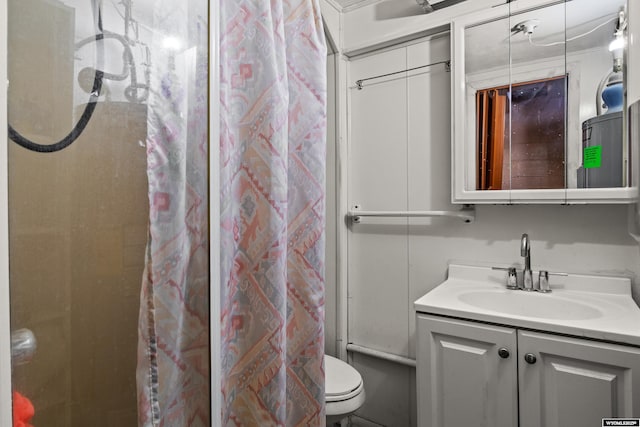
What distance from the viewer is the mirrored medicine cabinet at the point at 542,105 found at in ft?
4.24

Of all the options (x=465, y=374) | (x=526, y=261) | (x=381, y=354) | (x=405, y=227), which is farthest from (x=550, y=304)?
(x=381, y=354)

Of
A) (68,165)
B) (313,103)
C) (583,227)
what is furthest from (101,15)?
(583,227)

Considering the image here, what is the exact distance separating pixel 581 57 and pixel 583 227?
635 mm

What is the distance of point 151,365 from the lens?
0.65 meters

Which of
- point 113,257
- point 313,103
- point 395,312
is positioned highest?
point 313,103

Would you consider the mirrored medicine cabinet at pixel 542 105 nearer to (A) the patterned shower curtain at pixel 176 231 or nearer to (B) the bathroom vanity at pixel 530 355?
(B) the bathroom vanity at pixel 530 355

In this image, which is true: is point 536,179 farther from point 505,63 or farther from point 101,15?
point 101,15

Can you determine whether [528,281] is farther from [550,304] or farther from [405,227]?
[405,227]

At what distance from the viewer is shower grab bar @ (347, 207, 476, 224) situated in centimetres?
159

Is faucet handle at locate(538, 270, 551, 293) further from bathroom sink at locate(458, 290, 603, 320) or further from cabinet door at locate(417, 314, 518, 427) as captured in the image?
cabinet door at locate(417, 314, 518, 427)

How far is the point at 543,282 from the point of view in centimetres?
142

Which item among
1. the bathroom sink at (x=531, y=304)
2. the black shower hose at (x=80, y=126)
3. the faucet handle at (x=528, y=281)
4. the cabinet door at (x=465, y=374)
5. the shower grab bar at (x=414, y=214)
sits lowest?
the cabinet door at (x=465, y=374)

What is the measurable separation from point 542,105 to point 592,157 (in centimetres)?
27

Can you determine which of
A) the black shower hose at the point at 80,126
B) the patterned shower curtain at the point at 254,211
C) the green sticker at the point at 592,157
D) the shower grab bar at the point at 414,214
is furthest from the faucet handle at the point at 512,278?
the black shower hose at the point at 80,126
